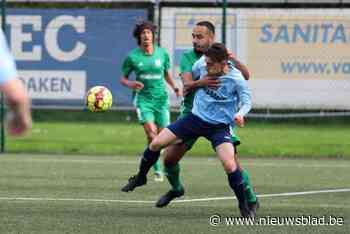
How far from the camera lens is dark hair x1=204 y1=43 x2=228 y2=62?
9.61 meters

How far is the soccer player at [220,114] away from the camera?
970cm

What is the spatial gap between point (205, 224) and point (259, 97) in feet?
42.7

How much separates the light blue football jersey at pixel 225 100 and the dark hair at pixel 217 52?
0.22 m

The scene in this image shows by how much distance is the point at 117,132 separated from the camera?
77.3 ft

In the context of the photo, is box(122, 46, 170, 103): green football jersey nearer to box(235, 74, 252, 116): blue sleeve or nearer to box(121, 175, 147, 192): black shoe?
box(121, 175, 147, 192): black shoe

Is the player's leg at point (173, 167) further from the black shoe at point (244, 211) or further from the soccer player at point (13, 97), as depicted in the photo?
the soccer player at point (13, 97)

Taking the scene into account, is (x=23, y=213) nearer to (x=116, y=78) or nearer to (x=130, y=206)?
(x=130, y=206)

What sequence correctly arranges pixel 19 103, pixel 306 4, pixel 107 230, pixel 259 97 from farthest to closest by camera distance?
pixel 306 4 < pixel 259 97 < pixel 107 230 < pixel 19 103

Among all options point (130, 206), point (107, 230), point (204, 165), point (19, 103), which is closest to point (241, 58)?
point (204, 165)

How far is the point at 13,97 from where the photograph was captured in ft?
14.7

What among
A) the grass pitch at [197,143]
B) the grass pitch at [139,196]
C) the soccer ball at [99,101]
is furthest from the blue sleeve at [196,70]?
the grass pitch at [197,143]

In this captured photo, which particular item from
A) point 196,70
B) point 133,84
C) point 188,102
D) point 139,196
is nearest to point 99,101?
point 133,84

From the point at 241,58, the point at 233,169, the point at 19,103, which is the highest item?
the point at 19,103

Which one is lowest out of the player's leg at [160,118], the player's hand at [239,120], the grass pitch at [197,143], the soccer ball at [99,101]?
the grass pitch at [197,143]
